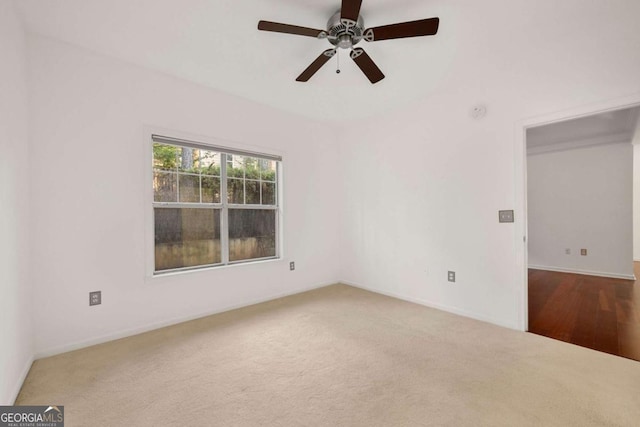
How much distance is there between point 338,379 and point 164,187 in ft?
8.09

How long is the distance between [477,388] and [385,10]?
2.64m

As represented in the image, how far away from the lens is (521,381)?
1854 millimetres

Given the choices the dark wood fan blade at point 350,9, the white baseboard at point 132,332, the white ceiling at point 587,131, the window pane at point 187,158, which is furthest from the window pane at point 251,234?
the white ceiling at point 587,131

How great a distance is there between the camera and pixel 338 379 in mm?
1900

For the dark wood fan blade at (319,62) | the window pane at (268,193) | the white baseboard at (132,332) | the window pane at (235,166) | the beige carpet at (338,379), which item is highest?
the dark wood fan blade at (319,62)

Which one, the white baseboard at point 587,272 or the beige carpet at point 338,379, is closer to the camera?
the beige carpet at point 338,379

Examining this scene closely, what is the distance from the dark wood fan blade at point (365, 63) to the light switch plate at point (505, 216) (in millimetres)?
1815

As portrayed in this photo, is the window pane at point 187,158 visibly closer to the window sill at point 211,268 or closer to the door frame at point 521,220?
the window sill at point 211,268

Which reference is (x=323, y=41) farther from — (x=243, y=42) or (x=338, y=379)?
(x=338, y=379)

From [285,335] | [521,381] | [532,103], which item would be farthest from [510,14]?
[285,335]

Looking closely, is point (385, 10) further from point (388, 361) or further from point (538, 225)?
point (538, 225)

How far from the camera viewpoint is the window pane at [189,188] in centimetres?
303

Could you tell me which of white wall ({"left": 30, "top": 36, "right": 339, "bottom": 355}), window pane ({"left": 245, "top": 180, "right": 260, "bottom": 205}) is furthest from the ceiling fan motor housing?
window pane ({"left": 245, "top": 180, "right": 260, "bottom": 205})

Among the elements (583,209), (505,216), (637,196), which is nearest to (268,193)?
(505,216)
